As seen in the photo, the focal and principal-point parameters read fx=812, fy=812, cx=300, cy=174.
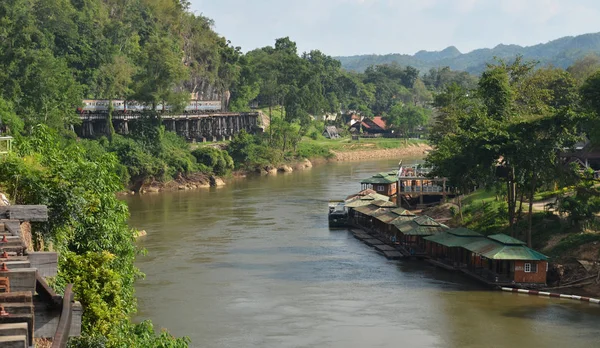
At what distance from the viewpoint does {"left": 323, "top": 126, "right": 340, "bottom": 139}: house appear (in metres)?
137

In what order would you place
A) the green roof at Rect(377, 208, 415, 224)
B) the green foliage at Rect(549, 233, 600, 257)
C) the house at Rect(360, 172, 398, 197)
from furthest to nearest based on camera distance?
the house at Rect(360, 172, 398, 197)
the green roof at Rect(377, 208, 415, 224)
the green foliage at Rect(549, 233, 600, 257)

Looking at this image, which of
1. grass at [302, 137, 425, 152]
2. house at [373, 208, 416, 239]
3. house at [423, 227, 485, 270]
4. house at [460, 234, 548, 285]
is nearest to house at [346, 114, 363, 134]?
grass at [302, 137, 425, 152]

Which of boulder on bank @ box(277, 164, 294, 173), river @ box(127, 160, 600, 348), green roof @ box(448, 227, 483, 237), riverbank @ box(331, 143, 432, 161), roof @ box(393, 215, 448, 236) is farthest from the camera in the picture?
riverbank @ box(331, 143, 432, 161)

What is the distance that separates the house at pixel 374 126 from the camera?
148000 mm

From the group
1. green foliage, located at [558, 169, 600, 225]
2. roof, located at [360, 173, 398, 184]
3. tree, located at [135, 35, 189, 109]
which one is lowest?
roof, located at [360, 173, 398, 184]

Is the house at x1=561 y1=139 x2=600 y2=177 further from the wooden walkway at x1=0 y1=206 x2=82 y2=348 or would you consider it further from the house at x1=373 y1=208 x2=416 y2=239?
the wooden walkway at x1=0 y1=206 x2=82 y2=348

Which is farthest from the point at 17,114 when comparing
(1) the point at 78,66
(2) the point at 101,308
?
(2) the point at 101,308

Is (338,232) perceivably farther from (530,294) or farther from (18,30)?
(18,30)

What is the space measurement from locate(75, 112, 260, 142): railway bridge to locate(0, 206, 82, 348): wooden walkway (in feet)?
255

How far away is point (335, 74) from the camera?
171m

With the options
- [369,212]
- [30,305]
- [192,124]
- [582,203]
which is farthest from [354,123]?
[30,305]

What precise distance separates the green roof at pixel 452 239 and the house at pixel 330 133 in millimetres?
93343

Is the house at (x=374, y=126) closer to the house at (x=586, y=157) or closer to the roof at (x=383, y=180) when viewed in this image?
the roof at (x=383, y=180)

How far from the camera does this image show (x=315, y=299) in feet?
117
